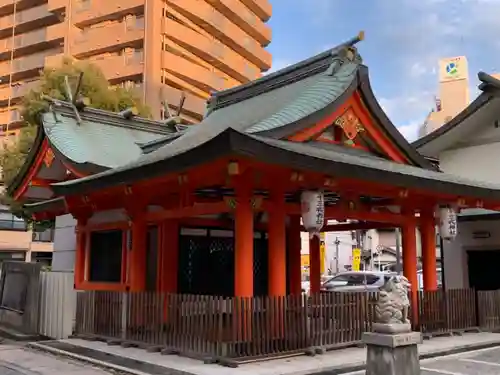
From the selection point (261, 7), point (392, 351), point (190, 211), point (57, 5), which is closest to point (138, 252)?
point (190, 211)

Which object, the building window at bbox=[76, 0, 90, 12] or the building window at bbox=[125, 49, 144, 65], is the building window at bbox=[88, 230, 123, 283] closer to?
the building window at bbox=[125, 49, 144, 65]

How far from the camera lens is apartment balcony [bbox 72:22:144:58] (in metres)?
43.0

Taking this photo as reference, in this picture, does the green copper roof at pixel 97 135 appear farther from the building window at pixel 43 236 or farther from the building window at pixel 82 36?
the building window at pixel 82 36

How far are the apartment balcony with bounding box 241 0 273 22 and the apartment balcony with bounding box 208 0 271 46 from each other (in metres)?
0.48

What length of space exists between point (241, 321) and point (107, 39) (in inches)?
1576

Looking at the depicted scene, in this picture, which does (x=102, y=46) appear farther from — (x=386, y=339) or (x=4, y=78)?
(x=386, y=339)

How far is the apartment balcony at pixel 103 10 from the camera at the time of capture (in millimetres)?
43344

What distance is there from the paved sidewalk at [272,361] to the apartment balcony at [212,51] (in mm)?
35784

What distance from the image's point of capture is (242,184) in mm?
9438

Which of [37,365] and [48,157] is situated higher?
[48,157]

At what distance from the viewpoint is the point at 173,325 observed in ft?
32.0

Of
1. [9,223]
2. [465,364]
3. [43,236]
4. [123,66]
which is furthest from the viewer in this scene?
[123,66]

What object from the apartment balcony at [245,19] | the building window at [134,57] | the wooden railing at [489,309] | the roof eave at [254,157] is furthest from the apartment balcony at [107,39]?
the wooden railing at [489,309]

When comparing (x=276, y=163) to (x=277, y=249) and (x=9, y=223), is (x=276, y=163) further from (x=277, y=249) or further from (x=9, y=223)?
(x=9, y=223)
